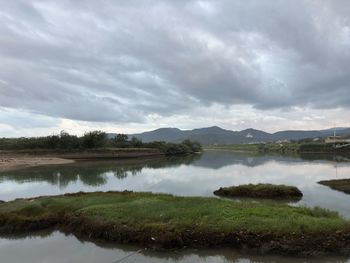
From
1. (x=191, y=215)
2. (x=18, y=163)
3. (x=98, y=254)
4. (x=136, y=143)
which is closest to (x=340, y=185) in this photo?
(x=191, y=215)

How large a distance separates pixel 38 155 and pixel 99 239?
314 ft

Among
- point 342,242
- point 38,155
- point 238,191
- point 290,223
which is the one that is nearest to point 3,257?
point 290,223

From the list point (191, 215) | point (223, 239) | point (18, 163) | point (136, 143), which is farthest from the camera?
point (136, 143)

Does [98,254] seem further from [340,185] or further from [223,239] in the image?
[340,185]

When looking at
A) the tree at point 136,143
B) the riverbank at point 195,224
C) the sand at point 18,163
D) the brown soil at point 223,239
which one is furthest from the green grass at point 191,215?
the tree at point 136,143

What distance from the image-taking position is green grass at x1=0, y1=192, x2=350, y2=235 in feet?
44.7

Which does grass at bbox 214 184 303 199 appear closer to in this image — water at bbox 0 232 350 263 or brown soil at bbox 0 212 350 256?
brown soil at bbox 0 212 350 256

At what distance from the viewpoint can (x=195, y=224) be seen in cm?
1422

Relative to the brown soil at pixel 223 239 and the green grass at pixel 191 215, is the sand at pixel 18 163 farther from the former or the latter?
the brown soil at pixel 223 239

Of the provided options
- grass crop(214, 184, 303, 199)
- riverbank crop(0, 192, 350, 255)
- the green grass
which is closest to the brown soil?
riverbank crop(0, 192, 350, 255)

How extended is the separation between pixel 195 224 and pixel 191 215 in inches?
46.4

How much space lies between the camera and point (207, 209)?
16141mm

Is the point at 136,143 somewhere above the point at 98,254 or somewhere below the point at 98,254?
above

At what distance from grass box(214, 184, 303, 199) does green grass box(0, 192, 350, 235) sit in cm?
878
